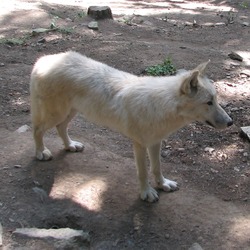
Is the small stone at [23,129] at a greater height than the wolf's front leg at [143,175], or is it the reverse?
the wolf's front leg at [143,175]

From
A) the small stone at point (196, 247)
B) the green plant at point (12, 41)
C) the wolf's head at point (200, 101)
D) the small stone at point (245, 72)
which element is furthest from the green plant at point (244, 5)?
the small stone at point (196, 247)

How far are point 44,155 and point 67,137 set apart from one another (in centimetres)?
42

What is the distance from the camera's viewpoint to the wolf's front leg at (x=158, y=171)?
4.93 meters

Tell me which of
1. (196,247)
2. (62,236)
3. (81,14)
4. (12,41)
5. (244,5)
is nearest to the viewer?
(62,236)

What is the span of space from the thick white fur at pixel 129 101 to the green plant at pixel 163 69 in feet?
10.1

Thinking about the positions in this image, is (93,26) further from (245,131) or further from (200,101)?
(200,101)

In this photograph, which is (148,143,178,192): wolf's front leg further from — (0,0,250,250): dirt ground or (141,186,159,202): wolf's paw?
(141,186,159,202): wolf's paw

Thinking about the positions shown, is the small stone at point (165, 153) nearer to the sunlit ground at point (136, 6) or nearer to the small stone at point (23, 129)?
the small stone at point (23, 129)

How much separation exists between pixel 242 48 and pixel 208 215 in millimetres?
6808

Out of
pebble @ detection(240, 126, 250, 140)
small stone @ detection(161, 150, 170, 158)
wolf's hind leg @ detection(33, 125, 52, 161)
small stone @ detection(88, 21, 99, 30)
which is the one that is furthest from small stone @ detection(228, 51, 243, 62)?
wolf's hind leg @ detection(33, 125, 52, 161)

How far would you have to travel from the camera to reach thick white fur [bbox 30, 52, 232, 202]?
429cm

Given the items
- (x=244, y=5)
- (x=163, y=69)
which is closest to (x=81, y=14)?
(x=163, y=69)

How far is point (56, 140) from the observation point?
20.1ft

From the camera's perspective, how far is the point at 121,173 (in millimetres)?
5363
